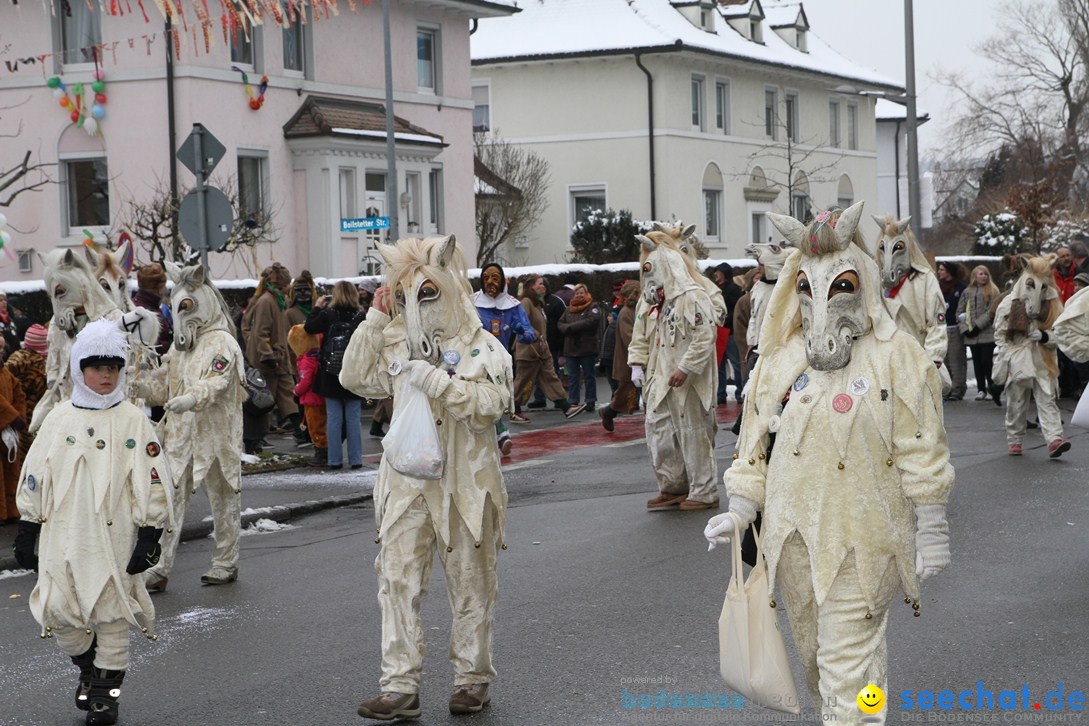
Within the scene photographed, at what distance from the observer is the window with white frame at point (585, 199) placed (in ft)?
150

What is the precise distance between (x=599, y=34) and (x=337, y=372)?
3223 centimetres

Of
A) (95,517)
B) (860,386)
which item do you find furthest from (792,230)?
(95,517)

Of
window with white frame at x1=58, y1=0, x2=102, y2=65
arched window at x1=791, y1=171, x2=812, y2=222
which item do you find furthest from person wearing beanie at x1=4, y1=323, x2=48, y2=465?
arched window at x1=791, y1=171, x2=812, y2=222

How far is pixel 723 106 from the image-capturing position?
4725 cm

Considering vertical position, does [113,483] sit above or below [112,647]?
above

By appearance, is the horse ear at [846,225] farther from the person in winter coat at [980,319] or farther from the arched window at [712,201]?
the arched window at [712,201]

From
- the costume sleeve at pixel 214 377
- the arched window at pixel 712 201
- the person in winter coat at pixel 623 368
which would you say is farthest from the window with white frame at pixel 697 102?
the costume sleeve at pixel 214 377

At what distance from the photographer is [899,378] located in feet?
16.7

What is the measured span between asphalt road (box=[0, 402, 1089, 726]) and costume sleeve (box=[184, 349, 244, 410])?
1.20 m

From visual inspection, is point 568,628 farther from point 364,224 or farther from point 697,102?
point 697,102

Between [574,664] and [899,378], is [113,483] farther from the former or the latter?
[899,378]

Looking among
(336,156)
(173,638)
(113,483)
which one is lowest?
(173,638)

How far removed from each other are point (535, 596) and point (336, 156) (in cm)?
2396

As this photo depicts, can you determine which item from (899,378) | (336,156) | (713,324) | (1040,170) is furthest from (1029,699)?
(1040,170)
